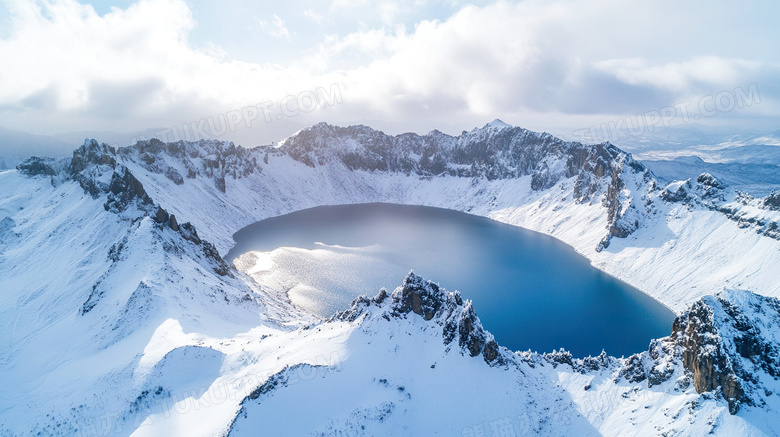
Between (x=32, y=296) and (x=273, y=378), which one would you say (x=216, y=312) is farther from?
(x=32, y=296)

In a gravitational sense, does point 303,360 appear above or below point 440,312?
below

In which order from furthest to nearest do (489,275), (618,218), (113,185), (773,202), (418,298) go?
1. (618,218)
2. (489,275)
3. (113,185)
4. (773,202)
5. (418,298)

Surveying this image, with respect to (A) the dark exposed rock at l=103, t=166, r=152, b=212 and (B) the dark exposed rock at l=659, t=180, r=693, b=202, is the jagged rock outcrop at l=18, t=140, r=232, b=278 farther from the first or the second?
(B) the dark exposed rock at l=659, t=180, r=693, b=202

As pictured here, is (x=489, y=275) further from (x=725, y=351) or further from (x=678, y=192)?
(x=678, y=192)

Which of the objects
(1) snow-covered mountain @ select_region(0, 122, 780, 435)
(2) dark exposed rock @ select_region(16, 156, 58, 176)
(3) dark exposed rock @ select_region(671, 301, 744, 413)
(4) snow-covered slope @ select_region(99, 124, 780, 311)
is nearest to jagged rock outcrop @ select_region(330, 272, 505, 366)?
(1) snow-covered mountain @ select_region(0, 122, 780, 435)

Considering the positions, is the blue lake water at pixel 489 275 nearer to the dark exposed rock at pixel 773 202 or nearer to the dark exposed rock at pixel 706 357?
the dark exposed rock at pixel 706 357

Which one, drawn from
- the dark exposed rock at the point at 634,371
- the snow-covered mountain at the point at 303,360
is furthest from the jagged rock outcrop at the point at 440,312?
the dark exposed rock at the point at 634,371

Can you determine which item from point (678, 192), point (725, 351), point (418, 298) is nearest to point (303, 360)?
point (418, 298)

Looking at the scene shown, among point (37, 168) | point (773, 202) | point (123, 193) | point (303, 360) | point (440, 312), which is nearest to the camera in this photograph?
point (303, 360)

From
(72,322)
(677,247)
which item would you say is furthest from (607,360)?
(72,322)
